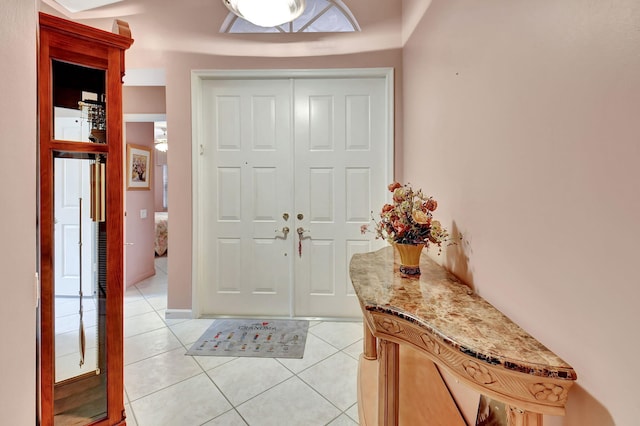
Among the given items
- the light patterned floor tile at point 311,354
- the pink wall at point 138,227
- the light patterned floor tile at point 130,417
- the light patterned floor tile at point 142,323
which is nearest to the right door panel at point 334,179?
the light patterned floor tile at point 311,354

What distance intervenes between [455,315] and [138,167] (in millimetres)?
4286

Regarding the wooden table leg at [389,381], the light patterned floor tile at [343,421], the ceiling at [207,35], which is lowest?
the light patterned floor tile at [343,421]

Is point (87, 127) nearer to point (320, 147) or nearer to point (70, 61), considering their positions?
point (70, 61)

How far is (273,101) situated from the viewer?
284cm

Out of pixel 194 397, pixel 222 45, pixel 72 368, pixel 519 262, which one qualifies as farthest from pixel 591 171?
pixel 222 45

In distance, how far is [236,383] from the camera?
1.94 metres

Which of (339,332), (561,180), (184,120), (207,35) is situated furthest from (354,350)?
(207,35)

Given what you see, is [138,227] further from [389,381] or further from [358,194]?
[389,381]

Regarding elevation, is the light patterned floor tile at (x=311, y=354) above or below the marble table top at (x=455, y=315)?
below

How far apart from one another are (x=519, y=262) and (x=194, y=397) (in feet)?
6.65

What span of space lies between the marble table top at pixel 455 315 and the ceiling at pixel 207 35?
230 centimetres

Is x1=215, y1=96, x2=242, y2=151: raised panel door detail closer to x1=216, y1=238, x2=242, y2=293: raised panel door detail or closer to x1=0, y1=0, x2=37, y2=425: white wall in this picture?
x1=216, y1=238, x2=242, y2=293: raised panel door detail

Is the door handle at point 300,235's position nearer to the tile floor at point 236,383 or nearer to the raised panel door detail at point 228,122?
the tile floor at point 236,383

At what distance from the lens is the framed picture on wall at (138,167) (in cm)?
368
